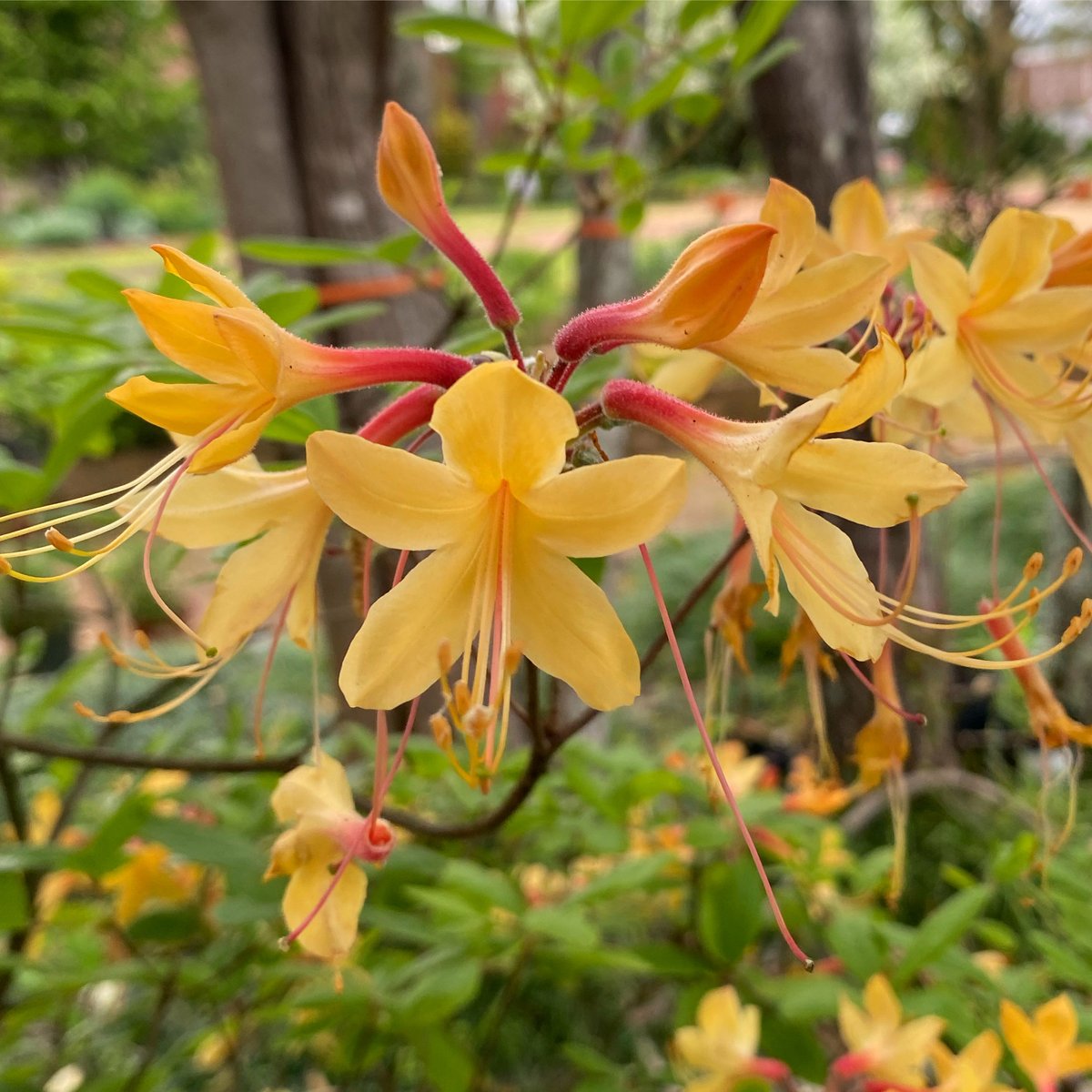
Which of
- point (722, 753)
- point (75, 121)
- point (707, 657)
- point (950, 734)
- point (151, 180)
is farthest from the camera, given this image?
point (151, 180)

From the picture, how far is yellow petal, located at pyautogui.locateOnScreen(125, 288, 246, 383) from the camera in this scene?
345 mm

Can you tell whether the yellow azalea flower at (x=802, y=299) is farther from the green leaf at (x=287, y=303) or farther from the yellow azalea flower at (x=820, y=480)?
the green leaf at (x=287, y=303)

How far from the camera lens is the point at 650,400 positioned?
40 centimetres

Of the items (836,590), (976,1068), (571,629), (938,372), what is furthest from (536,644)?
(976,1068)

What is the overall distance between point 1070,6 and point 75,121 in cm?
1326

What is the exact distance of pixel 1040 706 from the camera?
0.54m

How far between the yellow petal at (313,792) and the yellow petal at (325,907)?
0.03 metres

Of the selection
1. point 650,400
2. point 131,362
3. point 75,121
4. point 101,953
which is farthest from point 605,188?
point 75,121

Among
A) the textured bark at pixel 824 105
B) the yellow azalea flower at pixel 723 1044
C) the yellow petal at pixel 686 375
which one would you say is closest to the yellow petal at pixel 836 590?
the yellow petal at pixel 686 375

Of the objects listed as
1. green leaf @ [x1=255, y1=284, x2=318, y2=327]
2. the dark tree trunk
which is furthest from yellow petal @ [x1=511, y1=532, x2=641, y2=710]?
the dark tree trunk

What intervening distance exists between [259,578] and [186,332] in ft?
0.46

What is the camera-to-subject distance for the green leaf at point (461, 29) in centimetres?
80

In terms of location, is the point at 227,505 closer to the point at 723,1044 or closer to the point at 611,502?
the point at 611,502

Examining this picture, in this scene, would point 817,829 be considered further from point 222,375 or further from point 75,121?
point 75,121
